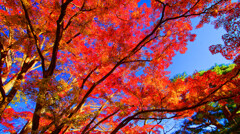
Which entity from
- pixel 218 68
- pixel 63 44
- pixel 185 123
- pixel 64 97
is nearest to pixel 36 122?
pixel 64 97

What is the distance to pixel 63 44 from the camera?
4.82m

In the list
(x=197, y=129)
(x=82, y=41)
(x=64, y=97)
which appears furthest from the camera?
(x=197, y=129)

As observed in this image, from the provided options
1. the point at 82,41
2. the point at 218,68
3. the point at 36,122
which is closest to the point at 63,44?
the point at 36,122

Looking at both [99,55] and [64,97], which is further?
[99,55]

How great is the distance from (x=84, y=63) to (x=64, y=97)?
273 cm

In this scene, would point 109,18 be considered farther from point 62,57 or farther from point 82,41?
point 62,57

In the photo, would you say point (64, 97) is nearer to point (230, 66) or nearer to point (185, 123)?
point (185, 123)

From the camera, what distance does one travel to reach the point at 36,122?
3.88 meters

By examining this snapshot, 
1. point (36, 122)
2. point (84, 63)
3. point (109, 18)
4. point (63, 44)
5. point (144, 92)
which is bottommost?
point (36, 122)

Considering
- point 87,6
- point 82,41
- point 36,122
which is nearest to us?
point 36,122

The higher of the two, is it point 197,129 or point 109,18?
point 109,18

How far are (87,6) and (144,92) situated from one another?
14.8 ft

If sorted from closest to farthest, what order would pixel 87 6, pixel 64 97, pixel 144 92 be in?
pixel 64 97 → pixel 87 6 → pixel 144 92

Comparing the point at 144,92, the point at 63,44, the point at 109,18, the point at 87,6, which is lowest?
the point at 144,92
